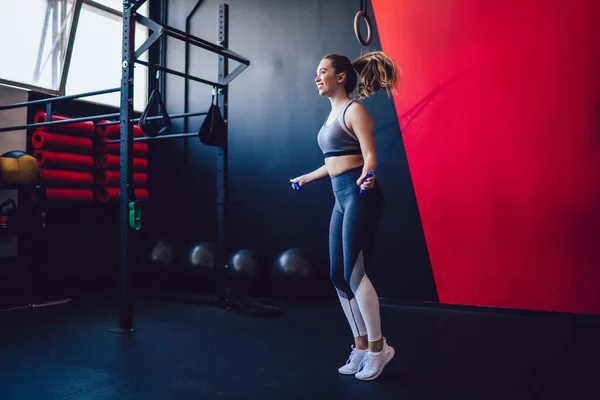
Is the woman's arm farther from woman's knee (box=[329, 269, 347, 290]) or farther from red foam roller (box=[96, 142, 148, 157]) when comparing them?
red foam roller (box=[96, 142, 148, 157])

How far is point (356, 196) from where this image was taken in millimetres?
2270

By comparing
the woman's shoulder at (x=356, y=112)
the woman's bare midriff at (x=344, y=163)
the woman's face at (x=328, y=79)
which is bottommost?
the woman's bare midriff at (x=344, y=163)

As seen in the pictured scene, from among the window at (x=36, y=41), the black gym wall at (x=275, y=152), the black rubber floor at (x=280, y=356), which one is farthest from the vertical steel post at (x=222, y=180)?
the window at (x=36, y=41)

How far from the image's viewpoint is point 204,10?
17.7 feet

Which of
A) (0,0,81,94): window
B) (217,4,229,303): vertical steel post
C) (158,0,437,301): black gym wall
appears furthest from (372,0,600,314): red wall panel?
(0,0,81,94): window

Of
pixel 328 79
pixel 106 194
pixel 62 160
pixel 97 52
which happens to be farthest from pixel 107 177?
pixel 328 79

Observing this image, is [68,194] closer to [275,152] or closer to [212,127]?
[212,127]

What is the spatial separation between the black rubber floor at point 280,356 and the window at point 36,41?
2.07 metres

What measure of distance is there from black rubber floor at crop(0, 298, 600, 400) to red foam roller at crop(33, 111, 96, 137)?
4.93ft

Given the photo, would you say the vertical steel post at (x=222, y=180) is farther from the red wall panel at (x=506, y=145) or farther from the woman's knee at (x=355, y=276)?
the woman's knee at (x=355, y=276)

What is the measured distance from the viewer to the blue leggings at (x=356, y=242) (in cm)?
225

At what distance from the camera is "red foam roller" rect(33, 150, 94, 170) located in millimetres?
4223

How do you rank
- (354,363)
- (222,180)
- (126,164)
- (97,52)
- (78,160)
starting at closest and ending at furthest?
(354,363) → (126,164) → (222,180) → (78,160) → (97,52)

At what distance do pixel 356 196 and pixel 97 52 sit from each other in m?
3.91
